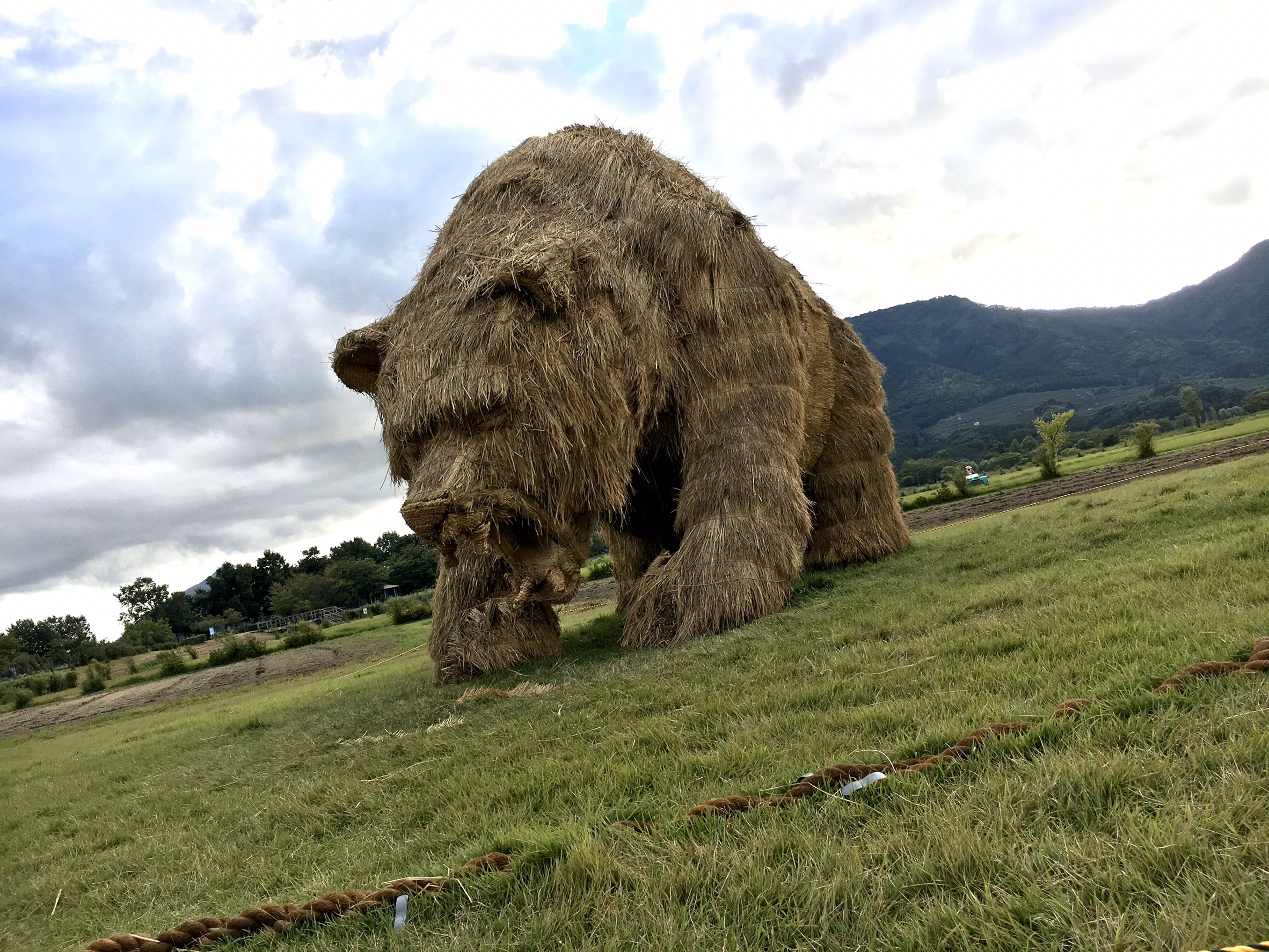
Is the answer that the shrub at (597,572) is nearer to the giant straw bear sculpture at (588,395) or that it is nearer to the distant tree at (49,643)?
the giant straw bear sculpture at (588,395)

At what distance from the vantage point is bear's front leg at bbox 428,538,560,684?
632 cm

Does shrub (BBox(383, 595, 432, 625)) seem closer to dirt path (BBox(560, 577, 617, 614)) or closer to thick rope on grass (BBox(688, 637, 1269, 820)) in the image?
dirt path (BBox(560, 577, 617, 614))

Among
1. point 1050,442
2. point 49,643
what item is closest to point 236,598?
point 49,643

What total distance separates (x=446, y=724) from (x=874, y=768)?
315cm

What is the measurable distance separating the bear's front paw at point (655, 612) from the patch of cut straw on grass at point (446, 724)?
2.09m

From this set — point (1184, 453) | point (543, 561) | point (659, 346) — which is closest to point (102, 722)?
point (543, 561)

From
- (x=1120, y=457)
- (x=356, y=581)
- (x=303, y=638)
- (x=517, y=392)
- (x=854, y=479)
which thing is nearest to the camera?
(x=517, y=392)

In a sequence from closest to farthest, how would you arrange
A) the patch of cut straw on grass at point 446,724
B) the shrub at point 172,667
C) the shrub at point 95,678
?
the patch of cut straw on grass at point 446,724, the shrub at point 95,678, the shrub at point 172,667

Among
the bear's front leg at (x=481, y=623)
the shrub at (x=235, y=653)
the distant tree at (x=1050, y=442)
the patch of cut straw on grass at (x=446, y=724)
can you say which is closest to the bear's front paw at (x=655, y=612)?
the bear's front leg at (x=481, y=623)

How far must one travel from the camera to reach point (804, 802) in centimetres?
208

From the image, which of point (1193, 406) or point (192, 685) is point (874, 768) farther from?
point (1193, 406)

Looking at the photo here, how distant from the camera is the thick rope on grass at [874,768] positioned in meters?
2.09

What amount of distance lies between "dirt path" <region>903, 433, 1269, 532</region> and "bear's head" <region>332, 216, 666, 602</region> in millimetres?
11327

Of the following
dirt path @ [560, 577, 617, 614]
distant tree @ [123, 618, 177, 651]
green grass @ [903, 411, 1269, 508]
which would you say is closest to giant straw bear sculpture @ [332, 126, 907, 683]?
dirt path @ [560, 577, 617, 614]
